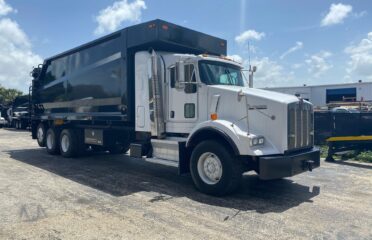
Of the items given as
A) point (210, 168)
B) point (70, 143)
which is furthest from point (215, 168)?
point (70, 143)

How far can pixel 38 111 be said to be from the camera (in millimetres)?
13703

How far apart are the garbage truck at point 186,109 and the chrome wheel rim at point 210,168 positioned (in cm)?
2

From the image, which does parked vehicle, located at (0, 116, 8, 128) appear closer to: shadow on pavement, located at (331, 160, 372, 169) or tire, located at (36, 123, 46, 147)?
tire, located at (36, 123, 46, 147)

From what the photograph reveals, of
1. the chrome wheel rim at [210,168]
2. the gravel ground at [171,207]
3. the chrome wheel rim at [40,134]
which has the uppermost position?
the chrome wheel rim at [40,134]

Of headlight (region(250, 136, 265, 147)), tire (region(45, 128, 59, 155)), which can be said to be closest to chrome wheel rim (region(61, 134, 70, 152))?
tire (region(45, 128, 59, 155))

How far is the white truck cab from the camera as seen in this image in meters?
6.09

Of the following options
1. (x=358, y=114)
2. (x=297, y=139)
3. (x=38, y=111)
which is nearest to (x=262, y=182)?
(x=297, y=139)

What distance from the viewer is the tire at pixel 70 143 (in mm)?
11305

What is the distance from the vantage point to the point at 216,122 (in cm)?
638

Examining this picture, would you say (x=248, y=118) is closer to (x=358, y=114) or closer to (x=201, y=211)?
(x=201, y=211)

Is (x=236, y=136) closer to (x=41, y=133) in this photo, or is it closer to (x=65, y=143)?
(x=65, y=143)

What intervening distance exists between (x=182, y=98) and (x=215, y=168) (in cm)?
181

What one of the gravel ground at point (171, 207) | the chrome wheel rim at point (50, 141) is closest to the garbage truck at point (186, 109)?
the gravel ground at point (171, 207)

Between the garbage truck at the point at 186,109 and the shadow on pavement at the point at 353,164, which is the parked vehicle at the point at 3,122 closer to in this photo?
the garbage truck at the point at 186,109
